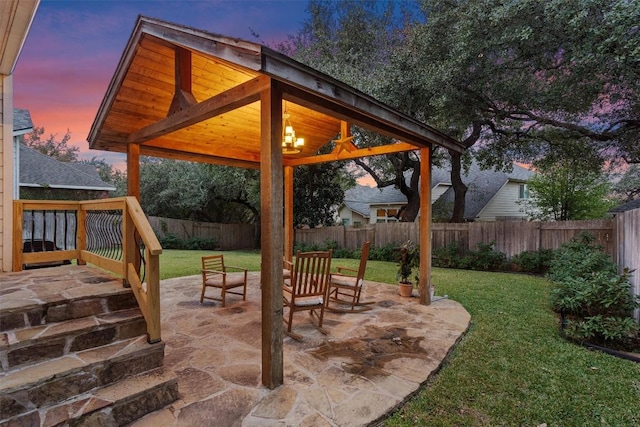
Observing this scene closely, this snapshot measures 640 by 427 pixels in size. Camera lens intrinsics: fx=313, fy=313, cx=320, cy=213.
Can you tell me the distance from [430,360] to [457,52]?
8.20 metres

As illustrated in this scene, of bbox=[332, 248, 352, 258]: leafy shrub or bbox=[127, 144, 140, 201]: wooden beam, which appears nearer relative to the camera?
bbox=[127, 144, 140, 201]: wooden beam

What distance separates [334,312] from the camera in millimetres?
4730

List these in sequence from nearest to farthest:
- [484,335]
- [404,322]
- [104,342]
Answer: [104,342] < [484,335] < [404,322]

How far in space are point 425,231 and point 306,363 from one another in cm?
323

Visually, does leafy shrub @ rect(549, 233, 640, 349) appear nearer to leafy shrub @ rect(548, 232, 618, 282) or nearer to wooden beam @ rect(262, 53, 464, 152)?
leafy shrub @ rect(548, 232, 618, 282)

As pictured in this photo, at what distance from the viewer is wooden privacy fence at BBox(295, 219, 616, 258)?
312 inches

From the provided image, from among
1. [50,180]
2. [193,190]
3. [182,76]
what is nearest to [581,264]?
[182,76]

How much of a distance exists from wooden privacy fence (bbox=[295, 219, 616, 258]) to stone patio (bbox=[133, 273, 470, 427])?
5264 millimetres

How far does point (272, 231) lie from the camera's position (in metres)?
2.68

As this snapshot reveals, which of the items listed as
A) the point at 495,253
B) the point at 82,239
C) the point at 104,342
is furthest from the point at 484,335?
the point at 495,253

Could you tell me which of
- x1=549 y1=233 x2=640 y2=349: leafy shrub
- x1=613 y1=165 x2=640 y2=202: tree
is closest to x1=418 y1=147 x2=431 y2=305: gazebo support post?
x1=549 y1=233 x2=640 y2=349: leafy shrub

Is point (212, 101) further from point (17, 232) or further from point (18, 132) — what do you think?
point (18, 132)

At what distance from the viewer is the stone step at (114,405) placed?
1.94 meters

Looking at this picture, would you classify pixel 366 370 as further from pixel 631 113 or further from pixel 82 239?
pixel 631 113
